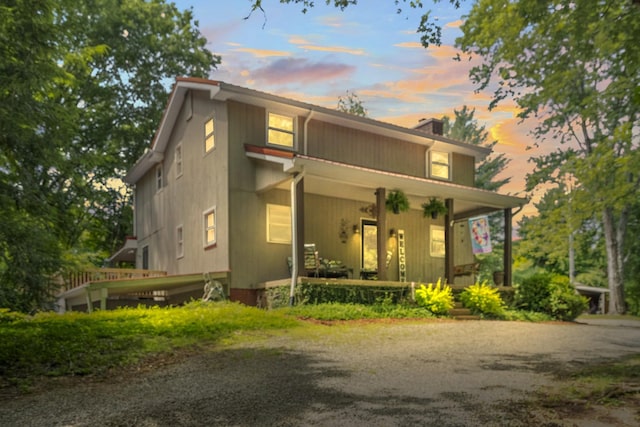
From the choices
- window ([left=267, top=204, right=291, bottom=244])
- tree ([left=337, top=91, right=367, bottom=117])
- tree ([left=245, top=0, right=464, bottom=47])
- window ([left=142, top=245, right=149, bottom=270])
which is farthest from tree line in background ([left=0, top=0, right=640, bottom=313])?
tree ([left=337, top=91, right=367, bottom=117])

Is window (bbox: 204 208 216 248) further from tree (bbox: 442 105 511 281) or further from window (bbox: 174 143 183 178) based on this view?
tree (bbox: 442 105 511 281)

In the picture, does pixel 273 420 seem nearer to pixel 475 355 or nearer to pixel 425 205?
pixel 475 355

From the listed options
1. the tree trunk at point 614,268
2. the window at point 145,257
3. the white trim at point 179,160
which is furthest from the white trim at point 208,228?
the tree trunk at point 614,268

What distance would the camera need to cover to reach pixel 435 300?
15.1m

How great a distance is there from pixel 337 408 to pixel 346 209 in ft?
43.2

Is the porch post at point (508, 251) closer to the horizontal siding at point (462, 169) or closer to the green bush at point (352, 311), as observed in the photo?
the horizontal siding at point (462, 169)

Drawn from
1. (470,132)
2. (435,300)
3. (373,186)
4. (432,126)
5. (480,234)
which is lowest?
(435,300)

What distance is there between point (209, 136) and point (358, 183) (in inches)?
208

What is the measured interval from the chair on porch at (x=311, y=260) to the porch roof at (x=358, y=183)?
1984 millimetres

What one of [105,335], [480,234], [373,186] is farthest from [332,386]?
[480,234]

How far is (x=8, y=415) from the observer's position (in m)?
5.94

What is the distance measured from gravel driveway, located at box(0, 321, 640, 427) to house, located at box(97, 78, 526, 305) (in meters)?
5.54

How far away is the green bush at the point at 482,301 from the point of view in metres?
15.8

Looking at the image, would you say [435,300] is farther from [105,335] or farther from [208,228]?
[105,335]
